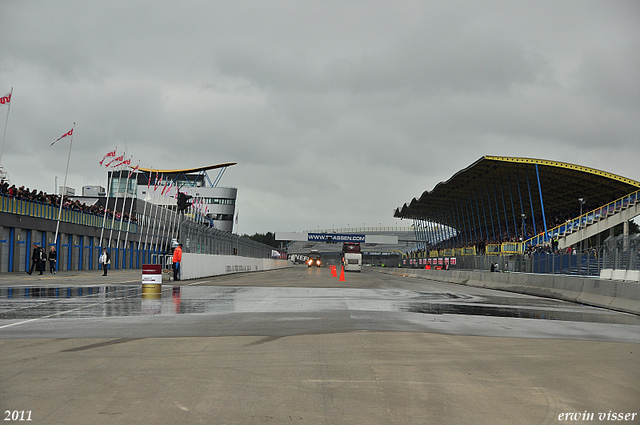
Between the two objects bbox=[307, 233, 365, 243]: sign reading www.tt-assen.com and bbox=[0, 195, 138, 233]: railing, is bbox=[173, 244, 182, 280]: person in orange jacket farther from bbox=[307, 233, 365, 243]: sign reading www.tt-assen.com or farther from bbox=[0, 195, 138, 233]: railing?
bbox=[307, 233, 365, 243]: sign reading www.tt-assen.com

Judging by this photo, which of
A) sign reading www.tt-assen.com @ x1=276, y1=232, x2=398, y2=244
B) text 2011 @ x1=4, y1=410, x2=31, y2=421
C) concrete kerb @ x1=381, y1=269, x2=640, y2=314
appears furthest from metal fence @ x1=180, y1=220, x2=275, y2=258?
sign reading www.tt-assen.com @ x1=276, y1=232, x2=398, y2=244

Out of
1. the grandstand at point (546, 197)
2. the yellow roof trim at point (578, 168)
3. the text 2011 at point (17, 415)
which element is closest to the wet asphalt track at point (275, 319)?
the text 2011 at point (17, 415)

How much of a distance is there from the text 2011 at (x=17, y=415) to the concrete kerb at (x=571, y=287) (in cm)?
1569

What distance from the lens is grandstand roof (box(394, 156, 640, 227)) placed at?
5719cm

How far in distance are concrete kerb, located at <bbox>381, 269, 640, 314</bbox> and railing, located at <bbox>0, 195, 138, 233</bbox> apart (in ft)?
95.4

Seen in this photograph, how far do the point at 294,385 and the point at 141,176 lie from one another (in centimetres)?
13910

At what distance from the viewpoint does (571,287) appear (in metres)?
22.2

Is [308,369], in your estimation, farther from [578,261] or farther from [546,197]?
[546,197]

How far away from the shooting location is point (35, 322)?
11.3 metres

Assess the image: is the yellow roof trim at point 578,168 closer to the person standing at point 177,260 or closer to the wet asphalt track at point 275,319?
the person standing at point 177,260

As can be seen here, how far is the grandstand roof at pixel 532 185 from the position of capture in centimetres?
5719

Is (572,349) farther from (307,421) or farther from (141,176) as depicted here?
(141,176)

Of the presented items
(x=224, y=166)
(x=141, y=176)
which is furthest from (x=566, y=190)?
(x=141, y=176)

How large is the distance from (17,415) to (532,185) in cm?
7050
